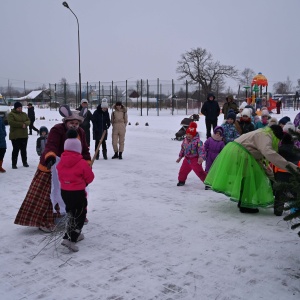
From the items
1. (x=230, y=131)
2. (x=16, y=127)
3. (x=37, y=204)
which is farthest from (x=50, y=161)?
(x=16, y=127)

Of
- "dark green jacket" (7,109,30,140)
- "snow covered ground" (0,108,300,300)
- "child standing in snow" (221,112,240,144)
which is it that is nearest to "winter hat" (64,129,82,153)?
"snow covered ground" (0,108,300,300)

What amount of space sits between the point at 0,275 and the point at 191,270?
198cm

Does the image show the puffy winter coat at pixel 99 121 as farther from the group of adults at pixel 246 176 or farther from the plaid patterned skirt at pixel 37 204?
the plaid patterned skirt at pixel 37 204

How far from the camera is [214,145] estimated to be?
8.33m

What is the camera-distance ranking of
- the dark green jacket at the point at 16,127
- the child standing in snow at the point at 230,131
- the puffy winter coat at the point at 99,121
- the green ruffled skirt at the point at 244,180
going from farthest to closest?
the puffy winter coat at the point at 99,121
the dark green jacket at the point at 16,127
the child standing in snow at the point at 230,131
the green ruffled skirt at the point at 244,180

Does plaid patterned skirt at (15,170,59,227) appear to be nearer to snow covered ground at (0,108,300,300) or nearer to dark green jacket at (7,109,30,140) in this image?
snow covered ground at (0,108,300,300)

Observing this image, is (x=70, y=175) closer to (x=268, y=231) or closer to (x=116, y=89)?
(x=268, y=231)

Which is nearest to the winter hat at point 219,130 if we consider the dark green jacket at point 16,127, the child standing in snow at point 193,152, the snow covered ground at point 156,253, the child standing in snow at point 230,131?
the child standing in snow at point 193,152

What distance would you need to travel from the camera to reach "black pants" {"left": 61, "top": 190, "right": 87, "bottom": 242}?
4.67m

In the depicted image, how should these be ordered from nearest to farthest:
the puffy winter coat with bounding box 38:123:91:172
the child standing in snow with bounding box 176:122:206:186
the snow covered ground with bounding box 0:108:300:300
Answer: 1. the snow covered ground with bounding box 0:108:300:300
2. the puffy winter coat with bounding box 38:123:91:172
3. the child standing in snow with bounding box 176:122:206:186

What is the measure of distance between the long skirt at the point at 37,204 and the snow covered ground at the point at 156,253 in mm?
201

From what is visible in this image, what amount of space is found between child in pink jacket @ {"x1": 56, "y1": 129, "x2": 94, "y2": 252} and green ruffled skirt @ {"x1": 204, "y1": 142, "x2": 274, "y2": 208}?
7.95 feet

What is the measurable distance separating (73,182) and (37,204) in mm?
987

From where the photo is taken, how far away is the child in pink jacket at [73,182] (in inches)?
180
